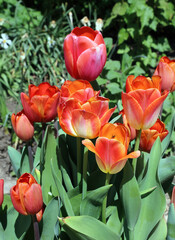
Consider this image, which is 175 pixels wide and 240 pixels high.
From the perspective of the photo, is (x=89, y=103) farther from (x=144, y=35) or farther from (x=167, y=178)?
(x=144, y=35)

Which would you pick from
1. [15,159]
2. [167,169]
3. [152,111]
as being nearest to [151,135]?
[167,169]

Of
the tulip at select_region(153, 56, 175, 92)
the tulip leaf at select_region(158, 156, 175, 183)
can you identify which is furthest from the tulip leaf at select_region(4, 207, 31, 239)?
the tulip at select_region(153, 56, 175, 92)

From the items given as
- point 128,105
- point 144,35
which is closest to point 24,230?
point 128,105

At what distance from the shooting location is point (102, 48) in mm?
1118

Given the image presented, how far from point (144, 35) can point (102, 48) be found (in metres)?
2.25

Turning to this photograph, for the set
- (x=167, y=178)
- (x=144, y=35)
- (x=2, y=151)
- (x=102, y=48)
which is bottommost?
(x=2, y=151)

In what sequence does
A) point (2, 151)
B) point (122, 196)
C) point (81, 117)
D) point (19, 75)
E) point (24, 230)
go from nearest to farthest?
point (81, 117)
point (122, 196)
point (24, 230)
point (2, 151)
point (19, 75)

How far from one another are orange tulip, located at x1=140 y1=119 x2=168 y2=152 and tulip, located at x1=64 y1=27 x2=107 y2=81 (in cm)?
26

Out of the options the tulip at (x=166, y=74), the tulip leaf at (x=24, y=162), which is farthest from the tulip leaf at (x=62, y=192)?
the tulip at (x=166, y=74)

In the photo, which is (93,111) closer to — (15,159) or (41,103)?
(41,103)

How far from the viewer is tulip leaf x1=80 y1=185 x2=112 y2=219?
1.03m

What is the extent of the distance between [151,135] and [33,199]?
1.46 feet

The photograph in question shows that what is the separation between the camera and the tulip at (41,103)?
120 centimetres

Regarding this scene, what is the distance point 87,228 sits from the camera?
40.9 inches
